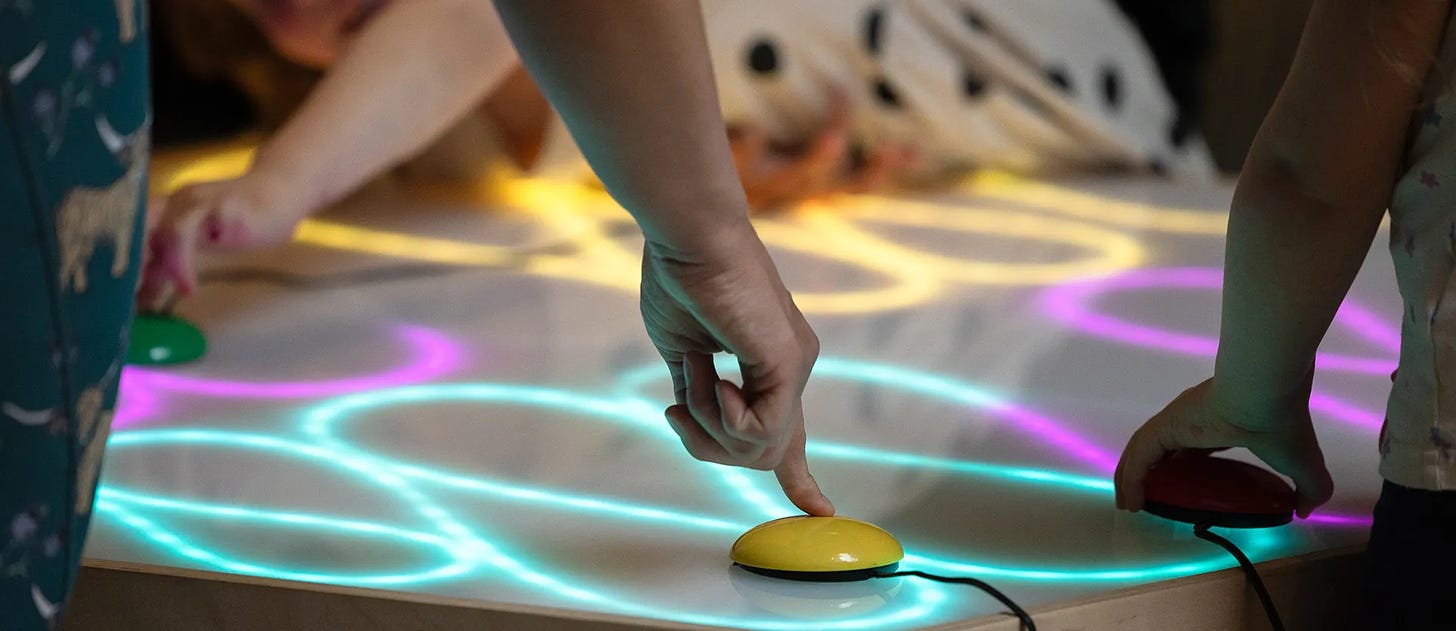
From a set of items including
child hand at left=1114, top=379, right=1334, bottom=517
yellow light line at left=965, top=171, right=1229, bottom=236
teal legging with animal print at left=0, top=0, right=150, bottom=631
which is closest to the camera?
teal legging with animal print at left=0, top=0, right=150, bottom=631

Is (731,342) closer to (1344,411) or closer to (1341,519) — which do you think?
(1341,519)

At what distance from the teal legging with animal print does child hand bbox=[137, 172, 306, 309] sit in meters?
0.58

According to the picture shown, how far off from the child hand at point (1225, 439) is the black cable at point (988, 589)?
15cm

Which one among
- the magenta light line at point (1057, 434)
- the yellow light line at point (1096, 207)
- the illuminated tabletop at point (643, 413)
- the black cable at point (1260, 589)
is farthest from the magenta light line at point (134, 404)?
the yellow light line at point (1096, 207)

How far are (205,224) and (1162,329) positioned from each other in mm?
761

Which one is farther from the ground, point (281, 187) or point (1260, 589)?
point (281, 187)

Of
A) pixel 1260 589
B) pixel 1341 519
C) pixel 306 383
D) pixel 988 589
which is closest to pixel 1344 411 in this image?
pixel 1341 519

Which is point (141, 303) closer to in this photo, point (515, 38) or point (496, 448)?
point (496, 448)

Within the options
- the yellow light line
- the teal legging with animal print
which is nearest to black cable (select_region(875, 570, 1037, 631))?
the teal legging with animal print

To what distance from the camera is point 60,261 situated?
0.46m

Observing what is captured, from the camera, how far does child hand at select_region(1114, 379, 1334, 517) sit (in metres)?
0.73

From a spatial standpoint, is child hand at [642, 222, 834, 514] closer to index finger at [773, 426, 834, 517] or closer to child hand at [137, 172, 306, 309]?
index finger at [773, 426, 834, 517]

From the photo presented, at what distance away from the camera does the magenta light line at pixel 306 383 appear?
982mm

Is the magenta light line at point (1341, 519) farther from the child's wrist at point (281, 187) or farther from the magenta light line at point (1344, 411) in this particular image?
the child's wrist at point (281, 187)
